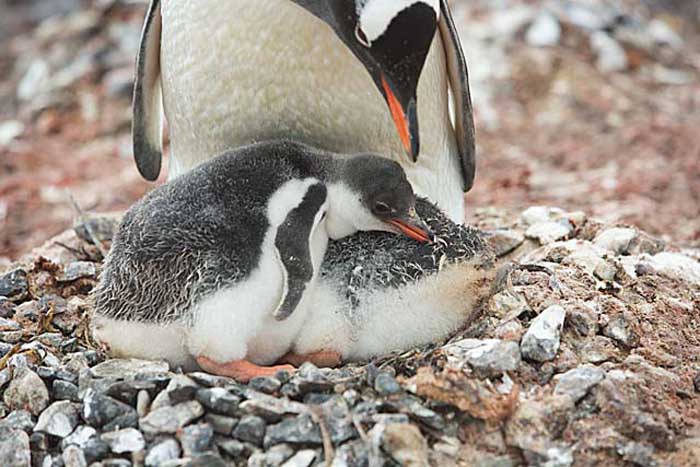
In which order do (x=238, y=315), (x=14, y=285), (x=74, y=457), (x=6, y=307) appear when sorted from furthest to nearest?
1. (x=14, y=285)
2. (x=6, y=307)
3. (x=238, y=315)
4. (x=74, y=457)

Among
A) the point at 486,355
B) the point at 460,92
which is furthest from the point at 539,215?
the point at 486,355

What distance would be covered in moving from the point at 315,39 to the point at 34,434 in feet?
3.63

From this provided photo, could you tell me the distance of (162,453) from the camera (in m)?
2.11

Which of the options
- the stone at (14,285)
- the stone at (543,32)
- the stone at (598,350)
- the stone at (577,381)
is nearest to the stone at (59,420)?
the stone at (14,285)

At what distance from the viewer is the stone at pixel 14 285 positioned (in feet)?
9.68

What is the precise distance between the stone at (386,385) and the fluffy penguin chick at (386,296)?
0.70ft

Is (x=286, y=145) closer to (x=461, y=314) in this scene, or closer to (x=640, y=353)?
(x=461, y=314)

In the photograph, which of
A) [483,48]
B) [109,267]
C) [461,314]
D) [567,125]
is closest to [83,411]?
[109,267]

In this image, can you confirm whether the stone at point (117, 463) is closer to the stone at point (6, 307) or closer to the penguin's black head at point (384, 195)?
the penguin's black head at point (384, 195)

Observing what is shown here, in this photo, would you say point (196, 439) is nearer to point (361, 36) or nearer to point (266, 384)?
point (266, 384)

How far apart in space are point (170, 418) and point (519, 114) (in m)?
4.17

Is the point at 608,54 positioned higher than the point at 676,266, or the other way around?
the point at 676,266

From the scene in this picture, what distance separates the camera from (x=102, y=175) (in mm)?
5520

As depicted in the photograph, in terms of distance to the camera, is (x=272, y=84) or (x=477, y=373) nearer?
(x=477, y=373)
